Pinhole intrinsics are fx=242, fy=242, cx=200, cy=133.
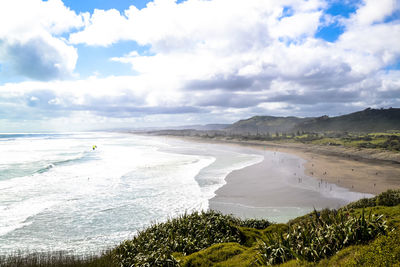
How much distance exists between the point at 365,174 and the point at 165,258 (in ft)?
138

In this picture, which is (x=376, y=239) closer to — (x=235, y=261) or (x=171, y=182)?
(x=235, y=261)

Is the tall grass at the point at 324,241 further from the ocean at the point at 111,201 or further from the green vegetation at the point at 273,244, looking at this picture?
the ocean at the point at 111,201

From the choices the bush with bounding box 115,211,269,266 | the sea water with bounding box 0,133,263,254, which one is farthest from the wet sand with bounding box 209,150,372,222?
the bush with bounding box 115,211,269,266

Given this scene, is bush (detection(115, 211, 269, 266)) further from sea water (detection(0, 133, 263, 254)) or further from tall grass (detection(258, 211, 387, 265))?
sea water (detection(0, 133, 263, 254))

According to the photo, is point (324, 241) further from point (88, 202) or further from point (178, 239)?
point (88, 202)

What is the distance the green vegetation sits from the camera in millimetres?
5832

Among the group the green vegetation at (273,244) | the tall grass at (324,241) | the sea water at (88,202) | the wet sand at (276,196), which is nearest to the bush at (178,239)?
the green vegetation at (273,244)

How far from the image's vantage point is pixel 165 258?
820cm

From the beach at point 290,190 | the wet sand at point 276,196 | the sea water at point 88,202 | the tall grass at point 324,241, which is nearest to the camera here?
the tall grass at point 324,241

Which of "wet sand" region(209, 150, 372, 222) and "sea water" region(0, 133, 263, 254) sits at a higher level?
"sea water" region(0, 133, 263, 254)

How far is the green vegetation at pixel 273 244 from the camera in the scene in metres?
5.83

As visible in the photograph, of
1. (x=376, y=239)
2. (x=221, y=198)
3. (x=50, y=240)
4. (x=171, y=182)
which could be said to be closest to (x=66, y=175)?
(x=171, y=182)

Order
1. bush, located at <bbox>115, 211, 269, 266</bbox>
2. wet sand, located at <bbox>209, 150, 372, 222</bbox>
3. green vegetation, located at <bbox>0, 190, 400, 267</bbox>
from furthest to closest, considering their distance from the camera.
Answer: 1. wet sand, located at <bbox>209, 150, 372, 222</bbox>
2. bush, located at <bbox>115, 211, 269, 266</bbox>
3. green vegetation, located at <bbox>0, 190, 400, 267</bbox>

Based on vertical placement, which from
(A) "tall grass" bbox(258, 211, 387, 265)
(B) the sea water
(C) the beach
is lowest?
(C) the beach
